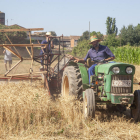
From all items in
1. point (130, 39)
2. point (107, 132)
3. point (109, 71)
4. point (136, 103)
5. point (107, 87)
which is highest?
point (130, 39)

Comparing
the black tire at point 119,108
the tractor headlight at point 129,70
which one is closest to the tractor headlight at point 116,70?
the tractor headlight at point 129,70

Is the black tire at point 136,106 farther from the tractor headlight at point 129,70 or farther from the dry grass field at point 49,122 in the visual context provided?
the tractor headlight at point 129,70

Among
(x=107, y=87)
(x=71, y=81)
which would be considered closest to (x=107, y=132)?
(x=107, y=87)

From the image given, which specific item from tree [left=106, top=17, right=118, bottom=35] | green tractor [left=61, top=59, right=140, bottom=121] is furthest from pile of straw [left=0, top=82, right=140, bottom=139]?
tree [left=106, top=17, right=118, bottom=35]

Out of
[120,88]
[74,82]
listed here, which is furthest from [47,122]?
[120,88]

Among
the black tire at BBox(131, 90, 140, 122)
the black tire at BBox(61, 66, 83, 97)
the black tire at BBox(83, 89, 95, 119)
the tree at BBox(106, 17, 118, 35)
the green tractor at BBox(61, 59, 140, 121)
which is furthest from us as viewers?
A: the tree at BBox(106, 17, 118, 35)

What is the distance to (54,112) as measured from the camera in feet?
16.9

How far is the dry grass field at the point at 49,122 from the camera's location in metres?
4.10

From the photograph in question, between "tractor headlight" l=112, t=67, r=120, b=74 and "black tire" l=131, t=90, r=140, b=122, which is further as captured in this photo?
"black tire" l=131, t=90, r=140, b=122

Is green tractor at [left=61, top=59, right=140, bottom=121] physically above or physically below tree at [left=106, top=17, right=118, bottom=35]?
below

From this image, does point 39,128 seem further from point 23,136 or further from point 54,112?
point 54,112

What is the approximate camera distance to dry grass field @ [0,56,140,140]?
410 cm

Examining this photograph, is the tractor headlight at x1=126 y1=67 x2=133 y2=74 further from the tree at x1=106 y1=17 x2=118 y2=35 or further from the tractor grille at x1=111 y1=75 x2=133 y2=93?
the tree at x1=106 y1=17 x2=118 y2=35

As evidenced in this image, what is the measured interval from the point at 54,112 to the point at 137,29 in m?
49.6
